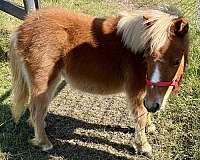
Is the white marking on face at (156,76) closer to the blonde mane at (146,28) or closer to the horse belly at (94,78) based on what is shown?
the blonde mane at (146,28)

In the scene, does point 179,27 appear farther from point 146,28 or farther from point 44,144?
point 44,144

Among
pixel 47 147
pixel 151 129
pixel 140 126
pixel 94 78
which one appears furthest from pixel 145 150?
pixel 47 147

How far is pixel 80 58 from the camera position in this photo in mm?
4066

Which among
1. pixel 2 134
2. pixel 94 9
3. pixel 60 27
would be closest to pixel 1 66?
pixel 2 134

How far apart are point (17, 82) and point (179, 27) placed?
1807mm

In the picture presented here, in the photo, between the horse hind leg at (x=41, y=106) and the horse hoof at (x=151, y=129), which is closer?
the horse hind leg at (x=41, y=106)

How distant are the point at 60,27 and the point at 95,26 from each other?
1.14 feet

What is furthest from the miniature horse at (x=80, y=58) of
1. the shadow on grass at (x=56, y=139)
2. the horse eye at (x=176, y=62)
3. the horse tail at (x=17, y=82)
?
the horse eye at (x=176, y=62)

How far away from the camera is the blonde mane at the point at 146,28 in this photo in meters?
3.45

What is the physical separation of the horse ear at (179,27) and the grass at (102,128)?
126 cm

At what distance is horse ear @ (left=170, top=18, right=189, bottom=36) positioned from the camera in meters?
3.43

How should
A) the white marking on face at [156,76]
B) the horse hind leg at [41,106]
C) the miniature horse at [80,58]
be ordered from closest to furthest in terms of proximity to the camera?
the white marking on face at [156,76], the miniature horse at [80,58], the horse hind leg at [41,106]

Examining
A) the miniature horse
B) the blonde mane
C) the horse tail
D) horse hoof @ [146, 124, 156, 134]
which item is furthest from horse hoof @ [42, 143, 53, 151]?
the blonde mane

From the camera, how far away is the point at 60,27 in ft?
13.3
